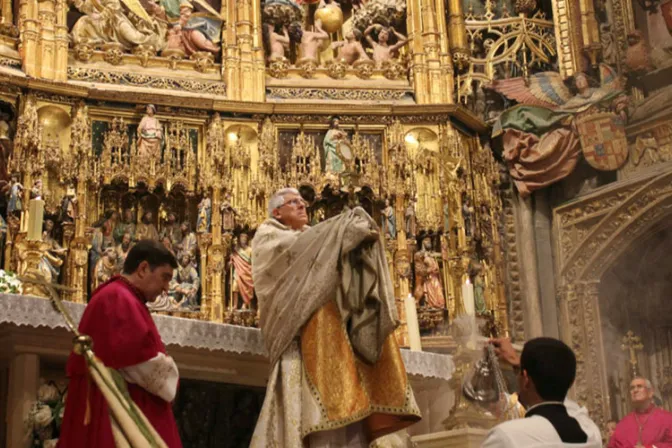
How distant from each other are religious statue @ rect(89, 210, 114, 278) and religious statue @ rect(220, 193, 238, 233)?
4.07ft

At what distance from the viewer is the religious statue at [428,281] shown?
11.5 metres

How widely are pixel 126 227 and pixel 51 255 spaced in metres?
1.01

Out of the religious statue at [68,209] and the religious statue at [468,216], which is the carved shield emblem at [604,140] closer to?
the religious statue at [468,216]

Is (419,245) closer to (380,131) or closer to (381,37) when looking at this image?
(380,131)

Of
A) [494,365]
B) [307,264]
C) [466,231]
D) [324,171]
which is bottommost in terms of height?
[494,365]

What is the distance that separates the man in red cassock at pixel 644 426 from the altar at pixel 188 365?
4.80 feet

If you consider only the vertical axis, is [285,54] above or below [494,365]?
above

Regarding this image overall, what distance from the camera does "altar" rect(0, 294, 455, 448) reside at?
5.21 metres

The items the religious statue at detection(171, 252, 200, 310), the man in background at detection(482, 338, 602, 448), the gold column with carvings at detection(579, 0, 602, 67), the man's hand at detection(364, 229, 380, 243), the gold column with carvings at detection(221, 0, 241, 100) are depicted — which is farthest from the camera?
the gold column with carvings at detection(579, 0, 602, 67)

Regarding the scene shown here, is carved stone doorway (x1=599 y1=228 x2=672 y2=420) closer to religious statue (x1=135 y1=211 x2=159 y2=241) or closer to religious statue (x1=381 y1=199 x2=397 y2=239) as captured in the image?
religious statue (x1=381 y1=199 x2=397 y2=239)

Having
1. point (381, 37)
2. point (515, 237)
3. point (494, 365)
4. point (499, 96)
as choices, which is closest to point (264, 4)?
point (381, 37)

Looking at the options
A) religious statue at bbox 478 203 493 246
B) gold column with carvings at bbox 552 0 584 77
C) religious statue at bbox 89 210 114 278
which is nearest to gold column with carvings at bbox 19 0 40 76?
religious statue at bbox 89 210 114 278

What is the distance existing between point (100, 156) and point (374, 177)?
3167 millimetres

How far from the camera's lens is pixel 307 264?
5230 mm
